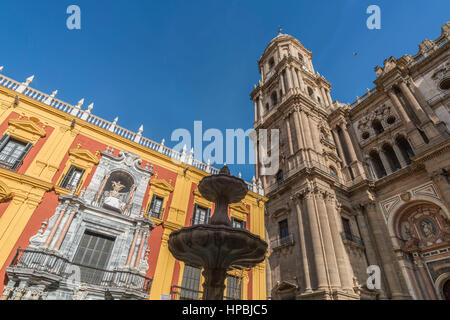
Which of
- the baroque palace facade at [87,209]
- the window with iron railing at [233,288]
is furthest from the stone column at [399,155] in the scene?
the window with iron railing at [233,288]

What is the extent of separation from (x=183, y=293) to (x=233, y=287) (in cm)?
288

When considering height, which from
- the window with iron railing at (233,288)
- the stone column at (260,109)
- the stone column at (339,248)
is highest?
the stone column at (260,109)

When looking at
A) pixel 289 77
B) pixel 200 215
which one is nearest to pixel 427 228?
Result: pixel 200 215

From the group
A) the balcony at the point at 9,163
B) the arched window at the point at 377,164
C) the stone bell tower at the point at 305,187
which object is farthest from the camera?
the arched window at the point at 377,164

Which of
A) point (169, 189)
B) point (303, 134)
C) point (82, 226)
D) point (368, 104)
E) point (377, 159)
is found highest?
point (368, 104)

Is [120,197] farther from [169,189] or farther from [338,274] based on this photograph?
[338,274]

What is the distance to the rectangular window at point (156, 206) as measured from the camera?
40.0 ft

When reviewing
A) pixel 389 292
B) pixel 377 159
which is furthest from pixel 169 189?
pixel 377 159

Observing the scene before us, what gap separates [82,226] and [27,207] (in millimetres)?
2088

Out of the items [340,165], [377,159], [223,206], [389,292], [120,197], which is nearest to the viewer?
[223,206]

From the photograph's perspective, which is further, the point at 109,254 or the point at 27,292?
the point at 109,254

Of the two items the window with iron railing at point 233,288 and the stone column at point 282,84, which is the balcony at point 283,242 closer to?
the window with iron railing at point 233,288

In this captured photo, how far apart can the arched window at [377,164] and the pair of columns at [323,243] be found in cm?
522

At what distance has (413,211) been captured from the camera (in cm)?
1567
